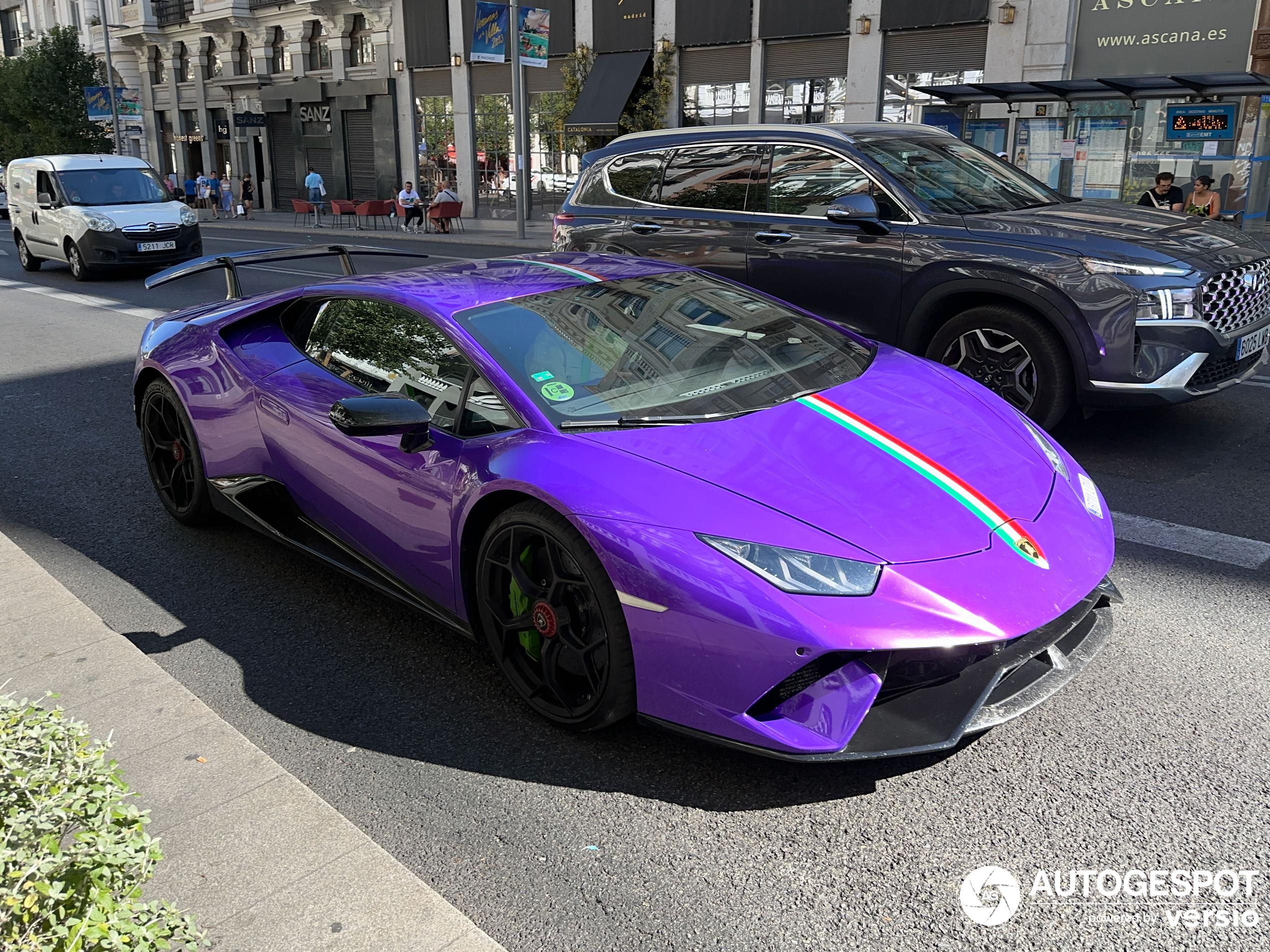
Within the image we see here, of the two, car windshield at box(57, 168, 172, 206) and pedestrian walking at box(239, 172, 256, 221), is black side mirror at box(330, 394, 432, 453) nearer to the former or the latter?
car windshield at box(57, 168, 172, 206)

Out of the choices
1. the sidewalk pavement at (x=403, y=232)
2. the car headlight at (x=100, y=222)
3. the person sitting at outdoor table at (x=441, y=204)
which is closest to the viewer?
the car headlight at (x=100, y=222)

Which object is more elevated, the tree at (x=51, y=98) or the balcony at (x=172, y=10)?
the balcony at (x=172, y=10)

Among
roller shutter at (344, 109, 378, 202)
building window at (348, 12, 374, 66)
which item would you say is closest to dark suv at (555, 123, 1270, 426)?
roller shutter at (344, 109, 378, 202)

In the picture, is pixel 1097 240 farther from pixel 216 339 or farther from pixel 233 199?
pixel 233 199

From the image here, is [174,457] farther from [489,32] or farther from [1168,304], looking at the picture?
[489,32]

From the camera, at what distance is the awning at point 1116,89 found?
15219mm

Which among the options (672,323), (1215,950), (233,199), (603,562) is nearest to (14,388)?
(672,323)

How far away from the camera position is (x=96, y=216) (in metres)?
16.9

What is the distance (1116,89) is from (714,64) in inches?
516

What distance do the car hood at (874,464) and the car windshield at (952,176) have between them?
10.4 feet

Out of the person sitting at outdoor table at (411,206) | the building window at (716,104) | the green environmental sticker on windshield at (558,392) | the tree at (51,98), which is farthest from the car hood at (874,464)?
the tree at (51,98)

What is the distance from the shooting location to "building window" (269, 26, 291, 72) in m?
41.5

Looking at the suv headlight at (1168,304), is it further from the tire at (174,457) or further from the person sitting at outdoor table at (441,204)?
the person sitting at outdoor table at (441,204)

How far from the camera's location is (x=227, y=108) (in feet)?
149
